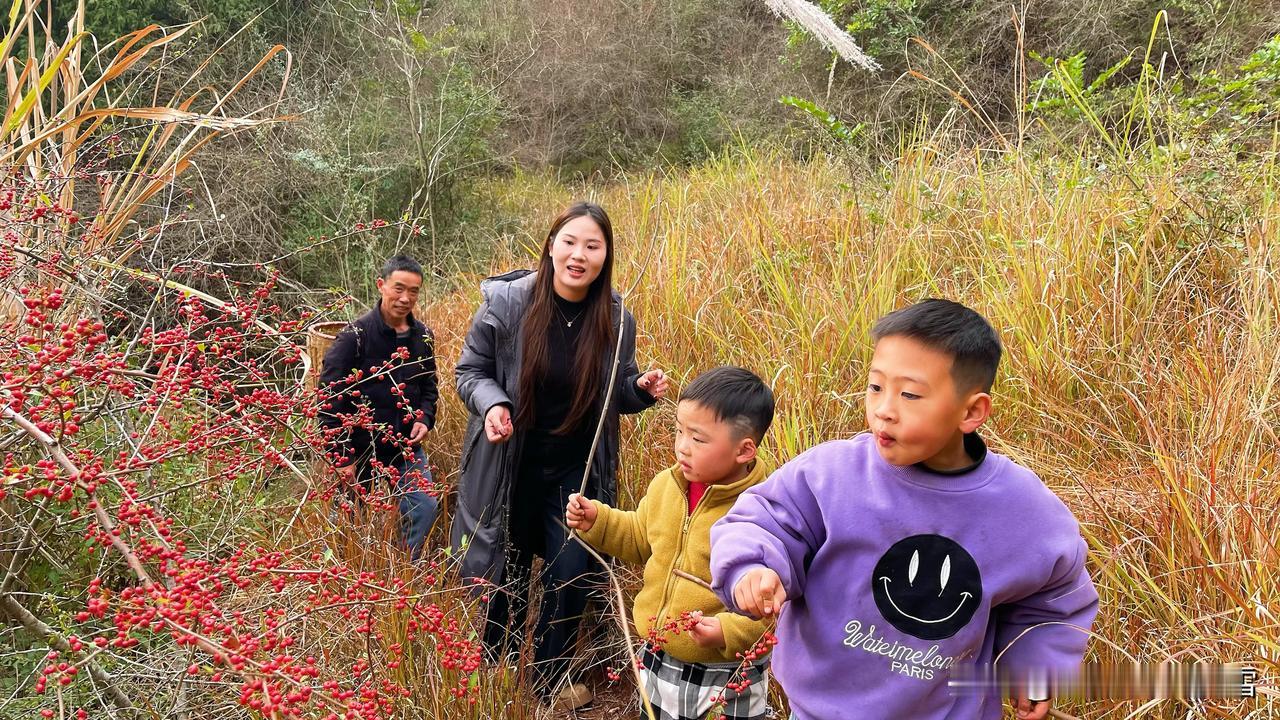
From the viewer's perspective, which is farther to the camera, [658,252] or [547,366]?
[658,252]

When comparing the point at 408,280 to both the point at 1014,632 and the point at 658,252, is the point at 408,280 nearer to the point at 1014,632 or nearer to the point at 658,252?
the point at 658,252

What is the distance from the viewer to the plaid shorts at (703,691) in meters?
2.20

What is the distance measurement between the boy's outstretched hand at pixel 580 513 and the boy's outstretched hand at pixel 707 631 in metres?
0.54

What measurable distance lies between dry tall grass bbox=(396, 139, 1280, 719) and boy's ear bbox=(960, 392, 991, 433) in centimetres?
68

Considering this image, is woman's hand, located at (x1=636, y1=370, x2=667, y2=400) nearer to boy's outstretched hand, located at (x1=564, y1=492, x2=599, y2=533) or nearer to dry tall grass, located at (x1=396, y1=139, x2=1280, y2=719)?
dry tall grass, located at (x1=396, y1=139, x2=1280, y2=719)

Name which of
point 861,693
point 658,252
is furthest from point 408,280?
point 861,693

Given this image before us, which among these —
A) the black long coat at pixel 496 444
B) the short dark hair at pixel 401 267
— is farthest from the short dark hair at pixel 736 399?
the short dark hair at pixel 401 267

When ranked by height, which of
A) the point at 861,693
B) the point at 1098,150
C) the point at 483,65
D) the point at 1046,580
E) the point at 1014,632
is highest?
the point at 483,65

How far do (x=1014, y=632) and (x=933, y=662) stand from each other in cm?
19

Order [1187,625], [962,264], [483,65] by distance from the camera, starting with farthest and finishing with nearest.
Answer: [483,65], [962,264], [1187,625]

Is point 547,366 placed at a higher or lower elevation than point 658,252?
lower

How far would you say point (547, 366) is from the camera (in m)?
2.94

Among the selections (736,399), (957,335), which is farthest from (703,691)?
(957,335)

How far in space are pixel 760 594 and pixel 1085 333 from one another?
215cm
